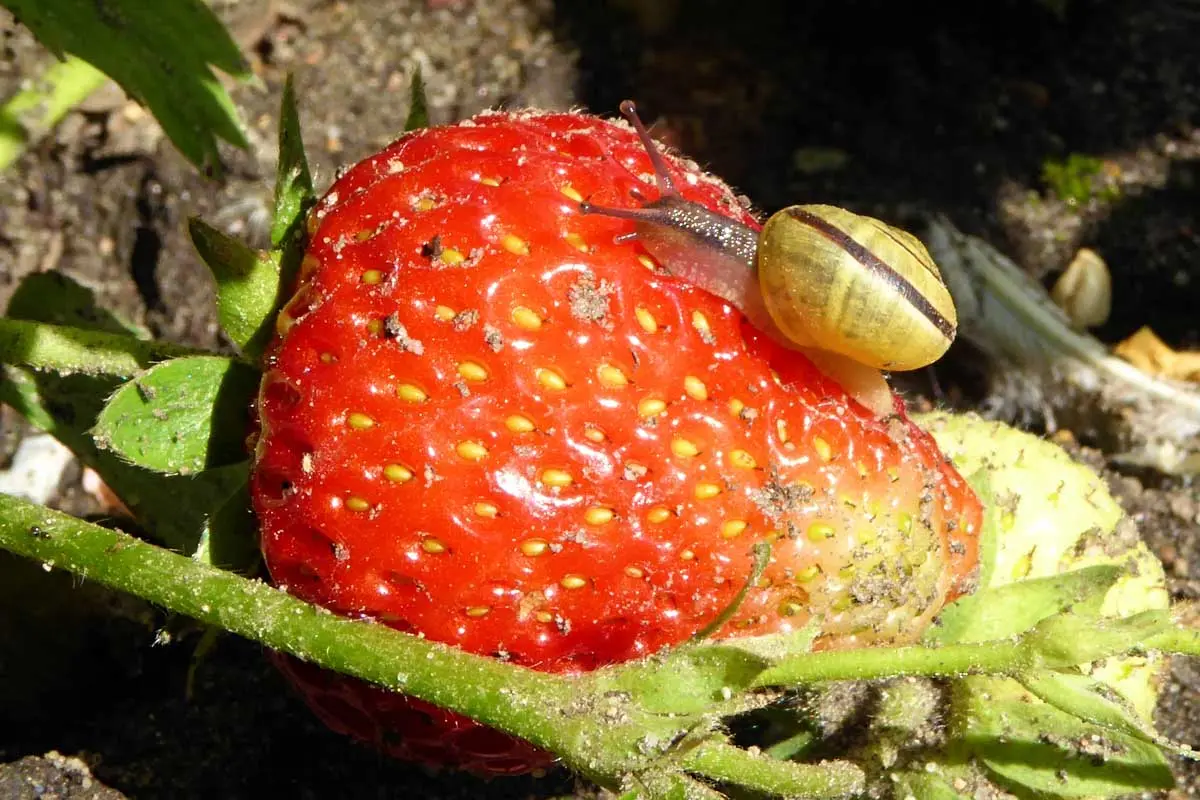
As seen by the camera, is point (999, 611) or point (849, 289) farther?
point (999, 611)

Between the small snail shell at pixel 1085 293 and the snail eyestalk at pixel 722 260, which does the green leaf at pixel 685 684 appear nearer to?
the snail eyestalk at pixel 722 260

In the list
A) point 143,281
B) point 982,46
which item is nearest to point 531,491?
point 143,281

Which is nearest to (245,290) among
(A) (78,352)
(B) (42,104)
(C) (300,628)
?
(A) (78,352)

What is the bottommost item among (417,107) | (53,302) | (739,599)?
(53,302)

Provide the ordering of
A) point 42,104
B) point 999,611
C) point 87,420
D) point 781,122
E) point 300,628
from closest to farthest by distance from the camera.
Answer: point 300,628
point 999,611
point 87,420
point 42,104
point 781,122

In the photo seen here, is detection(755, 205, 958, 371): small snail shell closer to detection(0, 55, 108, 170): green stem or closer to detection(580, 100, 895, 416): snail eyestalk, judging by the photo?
detection(580, 100, 895, 416): snail eyestalk

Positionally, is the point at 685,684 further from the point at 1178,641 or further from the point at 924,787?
the point at 924,787

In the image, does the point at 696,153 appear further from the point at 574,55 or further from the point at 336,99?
the point at 336,99
